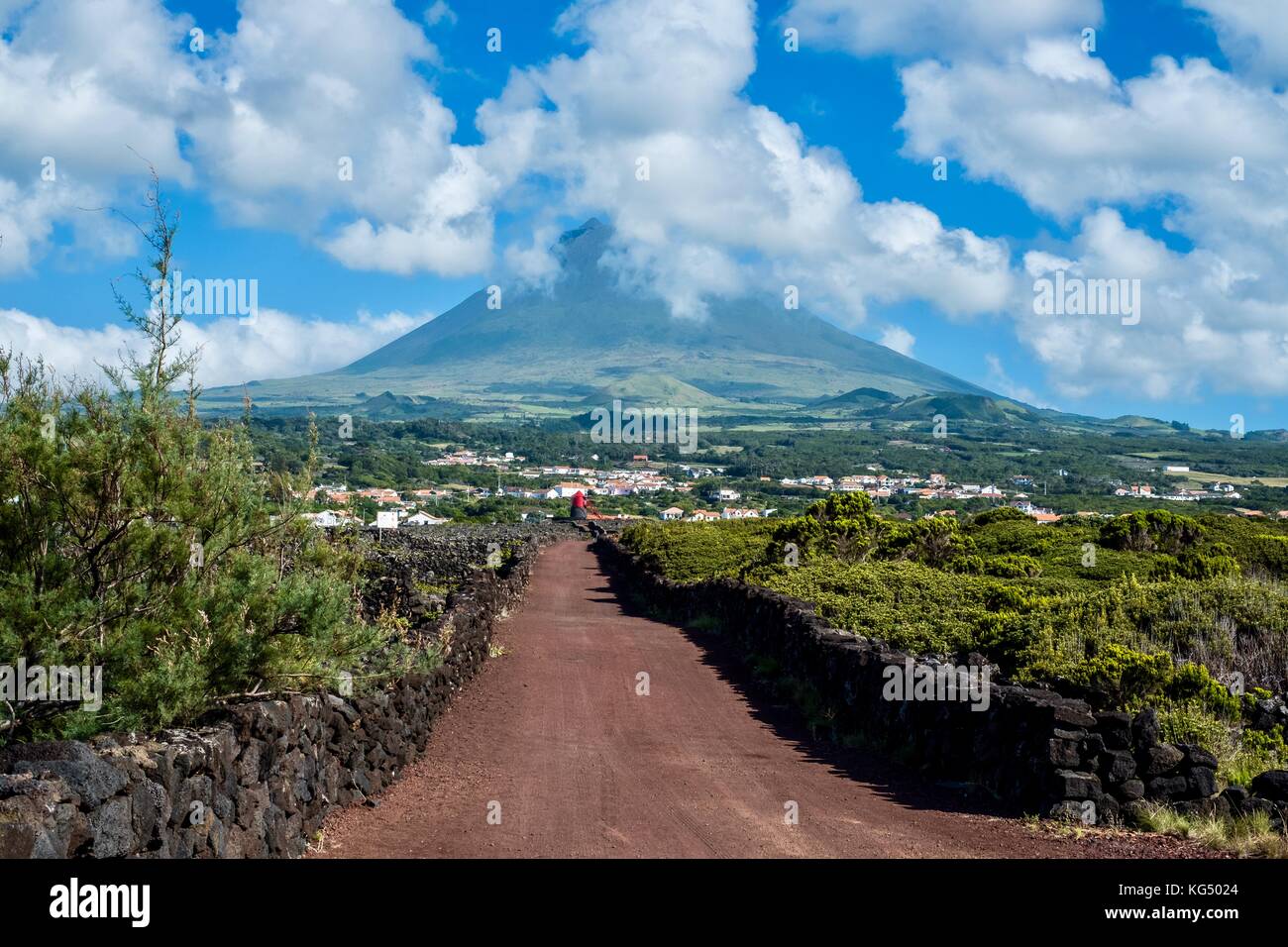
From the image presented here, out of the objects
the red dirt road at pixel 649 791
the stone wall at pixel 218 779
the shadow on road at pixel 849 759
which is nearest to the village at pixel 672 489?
the shadow on road at pixel 849 759

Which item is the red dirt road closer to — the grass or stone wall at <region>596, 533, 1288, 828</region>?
the grass

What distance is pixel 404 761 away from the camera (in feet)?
35.8

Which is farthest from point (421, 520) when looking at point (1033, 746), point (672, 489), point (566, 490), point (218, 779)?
point (218, 779)

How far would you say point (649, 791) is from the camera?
1009 centimetres

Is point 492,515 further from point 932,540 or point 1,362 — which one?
point 1,362

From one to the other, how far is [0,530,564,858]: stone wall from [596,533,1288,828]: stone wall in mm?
4768

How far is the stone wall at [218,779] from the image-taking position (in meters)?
5.16

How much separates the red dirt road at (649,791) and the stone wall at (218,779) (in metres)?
0.35

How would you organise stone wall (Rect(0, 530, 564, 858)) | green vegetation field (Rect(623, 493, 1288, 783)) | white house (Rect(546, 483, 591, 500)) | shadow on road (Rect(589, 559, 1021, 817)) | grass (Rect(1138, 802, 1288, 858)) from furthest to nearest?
1. white house (Rect(546, 483, 591, 500))
2. green vegetation field (Rect(623, 493, 1288, 783))
3. shadow on road (Rect(589, 559, 1021, 817))
4. grass (Rect(1138, 802, 1288, 858))
5. stone wall (Rect(0, 530, 564, 858))

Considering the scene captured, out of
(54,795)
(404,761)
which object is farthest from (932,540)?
(54,795)

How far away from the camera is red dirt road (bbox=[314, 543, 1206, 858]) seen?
8289mm

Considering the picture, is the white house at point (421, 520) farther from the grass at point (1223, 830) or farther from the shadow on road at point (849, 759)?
the grass at point (1223, 830)

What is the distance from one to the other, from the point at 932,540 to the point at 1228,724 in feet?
57.9

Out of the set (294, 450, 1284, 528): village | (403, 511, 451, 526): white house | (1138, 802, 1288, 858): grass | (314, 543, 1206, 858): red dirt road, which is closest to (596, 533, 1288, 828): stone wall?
(1138, 802, 1288, 858): grass
